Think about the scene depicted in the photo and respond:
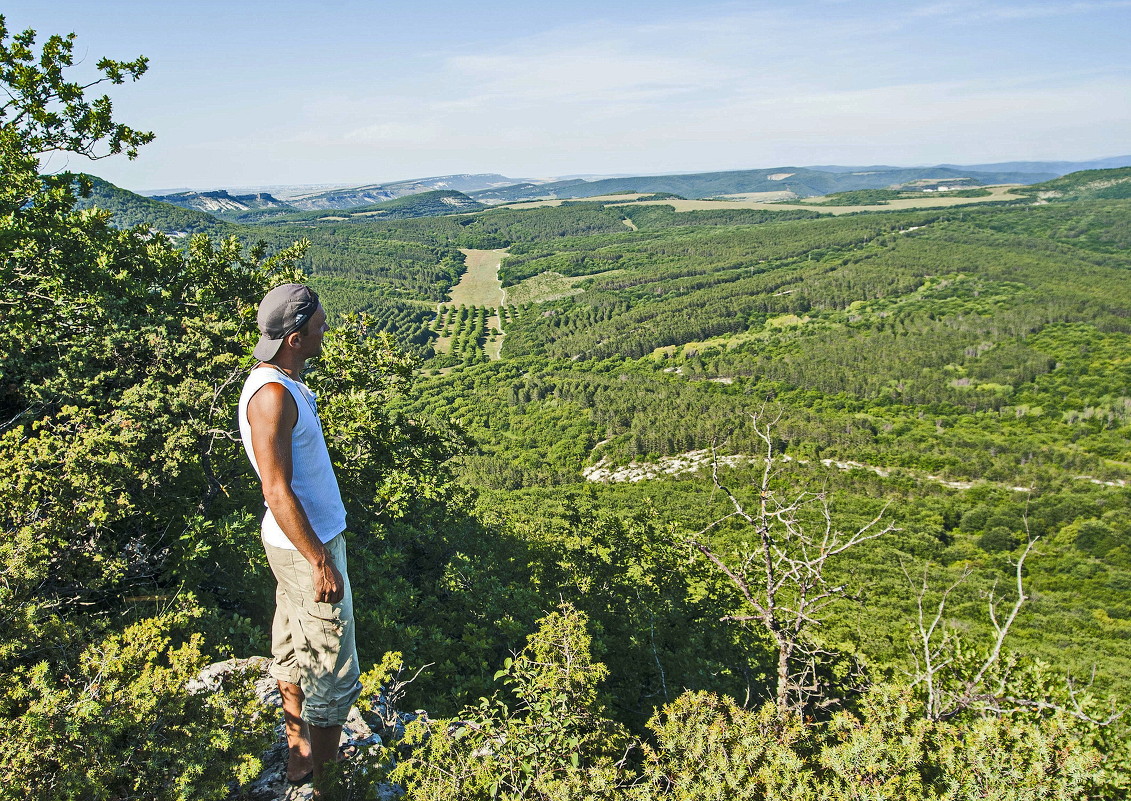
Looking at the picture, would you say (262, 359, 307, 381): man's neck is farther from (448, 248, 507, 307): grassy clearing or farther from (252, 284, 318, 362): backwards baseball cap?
(448, 248, 507, 307): grassy clearing

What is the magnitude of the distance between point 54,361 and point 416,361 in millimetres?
5575

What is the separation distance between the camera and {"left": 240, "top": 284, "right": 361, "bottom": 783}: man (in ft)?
9.52

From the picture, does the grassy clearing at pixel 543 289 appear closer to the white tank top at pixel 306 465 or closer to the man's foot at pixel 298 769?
the man's foot at pixel 298 769

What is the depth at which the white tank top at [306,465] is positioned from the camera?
2.97 m

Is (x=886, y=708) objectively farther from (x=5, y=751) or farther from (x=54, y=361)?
(x=54, y=361)

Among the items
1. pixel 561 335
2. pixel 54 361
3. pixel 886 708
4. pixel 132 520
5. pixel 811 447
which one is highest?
pixel 54 361

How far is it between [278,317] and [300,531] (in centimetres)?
111

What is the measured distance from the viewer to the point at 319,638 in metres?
3.33

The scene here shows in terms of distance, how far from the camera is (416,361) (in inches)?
459

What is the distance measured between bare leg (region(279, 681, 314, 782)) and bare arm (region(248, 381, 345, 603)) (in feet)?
4.13

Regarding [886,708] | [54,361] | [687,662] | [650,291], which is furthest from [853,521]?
[650,291]

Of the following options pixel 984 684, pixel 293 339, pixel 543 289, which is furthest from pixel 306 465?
pixel 543 289

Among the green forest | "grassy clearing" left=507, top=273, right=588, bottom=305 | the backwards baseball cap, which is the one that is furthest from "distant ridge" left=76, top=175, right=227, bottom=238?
the backwards baseball cap

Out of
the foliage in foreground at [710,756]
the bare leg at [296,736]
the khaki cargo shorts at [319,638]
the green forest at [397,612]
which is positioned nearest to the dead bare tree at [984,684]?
the green forest at [397,612]
